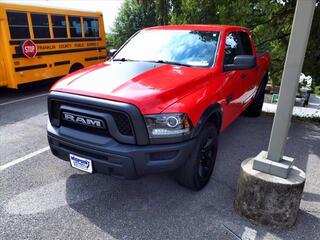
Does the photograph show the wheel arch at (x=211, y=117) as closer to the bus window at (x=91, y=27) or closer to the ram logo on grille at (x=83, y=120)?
the ram logo on grille at (x=83, y=120)

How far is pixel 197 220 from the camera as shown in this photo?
307 cm

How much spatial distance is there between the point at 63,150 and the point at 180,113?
1.32 meters

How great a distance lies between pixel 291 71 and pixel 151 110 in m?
1.31

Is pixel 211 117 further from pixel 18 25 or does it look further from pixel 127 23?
pixel 127 23

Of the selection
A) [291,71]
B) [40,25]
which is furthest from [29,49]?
[291,71]

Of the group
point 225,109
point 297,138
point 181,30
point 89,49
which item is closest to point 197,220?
point 225,109

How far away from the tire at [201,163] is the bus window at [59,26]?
23.4 ft

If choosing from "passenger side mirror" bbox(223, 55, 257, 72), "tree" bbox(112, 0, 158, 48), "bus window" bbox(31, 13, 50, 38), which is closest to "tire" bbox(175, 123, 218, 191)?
"passenger side mirror" bbox(223, 55, 257, 72)

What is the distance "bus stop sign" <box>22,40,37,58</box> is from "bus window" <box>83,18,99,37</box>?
240 centimetres

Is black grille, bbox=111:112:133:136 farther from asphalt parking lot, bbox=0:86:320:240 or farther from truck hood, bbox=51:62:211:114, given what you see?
asphalt parking lot, bbox=0:86:320:240

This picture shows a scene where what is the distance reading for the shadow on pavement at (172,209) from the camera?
9.50ft

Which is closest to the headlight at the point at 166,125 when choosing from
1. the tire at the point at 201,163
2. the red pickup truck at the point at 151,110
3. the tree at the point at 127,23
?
the red pickup truck at the point at 151,110

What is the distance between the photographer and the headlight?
2847 millimetres

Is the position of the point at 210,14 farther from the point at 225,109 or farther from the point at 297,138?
the point at 225,109
